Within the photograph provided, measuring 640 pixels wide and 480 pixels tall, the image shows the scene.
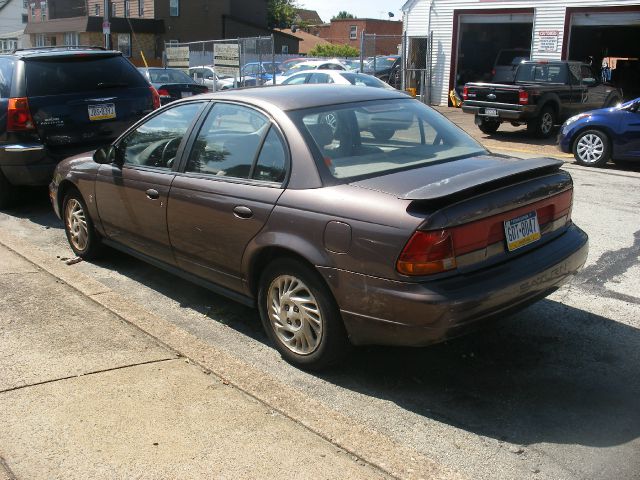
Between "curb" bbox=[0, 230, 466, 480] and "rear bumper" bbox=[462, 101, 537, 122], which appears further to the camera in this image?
"rear bumper" bbox=[462, 101, 537, 122]

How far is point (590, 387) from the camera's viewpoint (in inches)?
156

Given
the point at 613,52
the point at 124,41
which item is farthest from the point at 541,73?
the point at 124,41

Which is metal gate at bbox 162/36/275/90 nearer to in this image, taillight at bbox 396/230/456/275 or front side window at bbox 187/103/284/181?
front side window at bbox 187/103/284/181

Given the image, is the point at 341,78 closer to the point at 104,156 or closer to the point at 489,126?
the point at 489,126

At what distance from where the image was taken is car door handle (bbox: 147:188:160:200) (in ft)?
16.7

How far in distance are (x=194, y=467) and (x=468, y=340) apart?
217 centimetres

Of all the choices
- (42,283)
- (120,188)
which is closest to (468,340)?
(120,188)

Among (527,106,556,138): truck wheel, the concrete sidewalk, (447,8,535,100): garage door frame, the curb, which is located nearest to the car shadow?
the curb

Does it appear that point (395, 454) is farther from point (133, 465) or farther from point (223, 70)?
point (223, 70)

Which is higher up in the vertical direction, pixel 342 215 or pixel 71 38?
pixel 71 38

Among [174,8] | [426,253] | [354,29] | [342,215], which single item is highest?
[354,29]

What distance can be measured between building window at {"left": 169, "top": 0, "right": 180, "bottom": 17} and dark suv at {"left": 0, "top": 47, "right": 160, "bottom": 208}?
41179 millimetres

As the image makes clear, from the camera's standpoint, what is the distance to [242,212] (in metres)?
4.34

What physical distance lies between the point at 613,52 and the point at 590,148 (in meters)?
21.4
